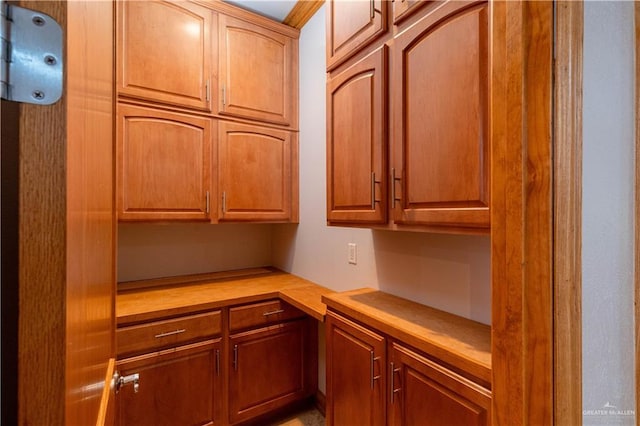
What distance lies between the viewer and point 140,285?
2010 mm

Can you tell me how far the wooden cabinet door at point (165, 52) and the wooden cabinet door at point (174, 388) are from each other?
141 centimetres

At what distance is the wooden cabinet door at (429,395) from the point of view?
88 centimetres

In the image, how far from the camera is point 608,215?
2.22ft

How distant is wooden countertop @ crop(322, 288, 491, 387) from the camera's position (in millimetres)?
914

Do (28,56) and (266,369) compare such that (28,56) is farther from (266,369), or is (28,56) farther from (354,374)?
(266,369)

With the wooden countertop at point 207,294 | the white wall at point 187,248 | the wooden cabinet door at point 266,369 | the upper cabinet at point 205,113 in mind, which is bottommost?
the wooden cabinet door at point 266,369

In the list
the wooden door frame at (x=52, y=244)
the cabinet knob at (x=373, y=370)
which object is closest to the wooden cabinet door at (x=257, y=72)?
the cabinet knob at (x=373, y=370)

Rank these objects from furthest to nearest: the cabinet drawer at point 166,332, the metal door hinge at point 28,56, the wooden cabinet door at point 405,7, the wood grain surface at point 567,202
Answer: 1. the cabinet drawer at point 166,332
2. the wooden cabinet door at point 405,7
3. the wood grain surface at point 567,202
4. the metal door hinge at point 28,56

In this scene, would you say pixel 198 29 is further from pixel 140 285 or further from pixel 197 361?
pixel 197 361

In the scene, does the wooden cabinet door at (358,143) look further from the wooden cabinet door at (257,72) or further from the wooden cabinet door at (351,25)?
the wooden cabinet door at (257,72)

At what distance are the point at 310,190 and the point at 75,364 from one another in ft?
6.20

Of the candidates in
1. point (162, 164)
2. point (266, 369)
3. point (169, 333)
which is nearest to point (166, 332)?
point (169, 333)

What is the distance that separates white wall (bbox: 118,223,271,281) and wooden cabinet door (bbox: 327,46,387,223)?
1.14m

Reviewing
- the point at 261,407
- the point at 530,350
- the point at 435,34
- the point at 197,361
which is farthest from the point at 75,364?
the point at 261,407
